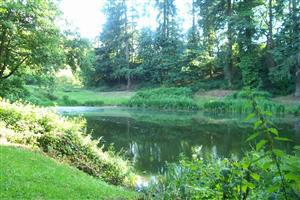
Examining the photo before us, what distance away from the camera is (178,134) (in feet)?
55.9

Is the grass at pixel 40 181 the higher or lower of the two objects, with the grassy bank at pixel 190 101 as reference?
lower

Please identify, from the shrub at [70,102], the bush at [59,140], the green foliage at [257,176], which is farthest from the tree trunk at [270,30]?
the green foliage at [257,176]

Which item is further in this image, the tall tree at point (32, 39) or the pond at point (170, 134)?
the tall tree at point (32, 39)

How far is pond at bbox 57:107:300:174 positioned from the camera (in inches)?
491

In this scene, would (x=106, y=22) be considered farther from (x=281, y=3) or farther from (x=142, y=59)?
(x=281, y=3)

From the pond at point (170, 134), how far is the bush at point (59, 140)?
1.29 m

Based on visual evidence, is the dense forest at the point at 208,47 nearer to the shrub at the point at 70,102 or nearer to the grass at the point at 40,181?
the shrub at the point at 70,102

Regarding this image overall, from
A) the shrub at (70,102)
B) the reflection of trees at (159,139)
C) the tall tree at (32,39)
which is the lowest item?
the reflection of trees at (159,139)

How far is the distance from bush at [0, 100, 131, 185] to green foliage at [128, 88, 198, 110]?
1780 cm

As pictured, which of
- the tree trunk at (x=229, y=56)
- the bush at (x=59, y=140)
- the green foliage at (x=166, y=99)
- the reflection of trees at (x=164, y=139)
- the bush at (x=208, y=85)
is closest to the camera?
the bush at (x=59, y=140)

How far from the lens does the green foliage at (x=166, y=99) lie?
2772 cm

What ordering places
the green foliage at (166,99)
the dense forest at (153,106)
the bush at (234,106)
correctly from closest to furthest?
1. the dense forest at (153,106)
2. the bush at (234,106)
3. the green foliage at (166,99)

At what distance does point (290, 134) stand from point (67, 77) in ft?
126

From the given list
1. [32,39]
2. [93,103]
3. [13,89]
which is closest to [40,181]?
[32,39]
